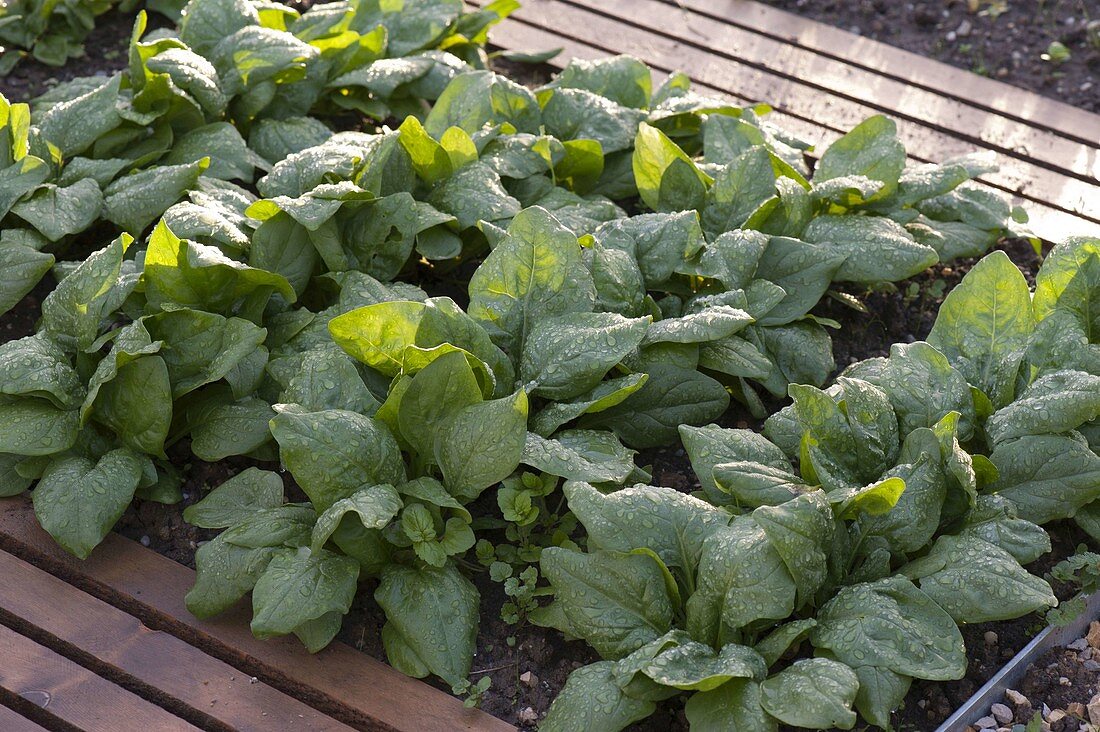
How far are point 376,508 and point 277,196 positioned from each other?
1027 mm

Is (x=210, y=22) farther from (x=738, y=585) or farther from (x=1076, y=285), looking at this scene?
(x=1076, y=285)

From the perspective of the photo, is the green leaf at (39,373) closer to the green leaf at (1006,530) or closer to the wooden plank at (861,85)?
the green leaf at (1006,530)

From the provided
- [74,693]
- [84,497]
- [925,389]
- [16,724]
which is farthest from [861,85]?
[16,724]

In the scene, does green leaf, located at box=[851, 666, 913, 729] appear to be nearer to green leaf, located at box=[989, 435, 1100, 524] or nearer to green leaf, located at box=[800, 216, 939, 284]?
green leaf, located at box=[989, 435, 1100, 524]

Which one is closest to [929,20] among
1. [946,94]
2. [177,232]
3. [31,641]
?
[946,94]

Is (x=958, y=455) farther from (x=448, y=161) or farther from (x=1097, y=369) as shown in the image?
(x=448, y=161)

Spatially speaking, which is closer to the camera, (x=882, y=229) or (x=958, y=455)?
(x=958, y=455)

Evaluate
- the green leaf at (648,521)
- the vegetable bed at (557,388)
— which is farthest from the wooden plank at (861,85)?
the green leaf at (648,521)

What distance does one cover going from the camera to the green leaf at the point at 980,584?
201cm

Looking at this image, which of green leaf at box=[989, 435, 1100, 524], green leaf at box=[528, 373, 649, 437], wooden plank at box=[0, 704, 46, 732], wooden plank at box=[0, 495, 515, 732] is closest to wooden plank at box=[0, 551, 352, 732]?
wooden plank at box=[0, 495, 515, 732]

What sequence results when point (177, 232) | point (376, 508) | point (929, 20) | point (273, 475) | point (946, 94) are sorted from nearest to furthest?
point (376, 508)
point (273, 475)
point (177, 232)
point (946, 94)
point (929, 20)

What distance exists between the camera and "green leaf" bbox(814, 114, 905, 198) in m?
2.99

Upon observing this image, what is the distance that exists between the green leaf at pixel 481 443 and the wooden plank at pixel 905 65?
2.26 metres

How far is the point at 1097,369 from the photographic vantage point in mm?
2400
